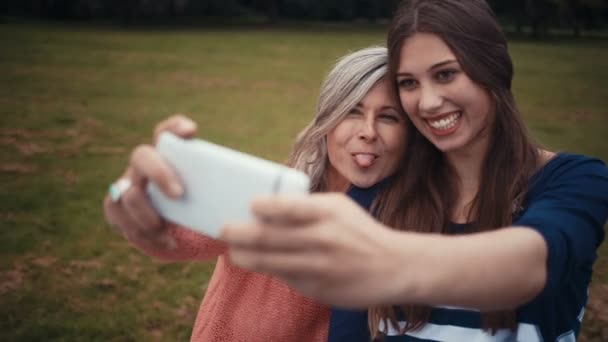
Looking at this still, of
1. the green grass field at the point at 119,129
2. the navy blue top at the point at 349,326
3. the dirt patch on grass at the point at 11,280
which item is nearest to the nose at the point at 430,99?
the navy blue top at the point at 349,326

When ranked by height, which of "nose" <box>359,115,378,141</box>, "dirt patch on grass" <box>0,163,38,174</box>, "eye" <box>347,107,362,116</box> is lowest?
"dirt patch on grass" <box>0,163,38,174</box>

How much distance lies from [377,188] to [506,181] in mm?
576

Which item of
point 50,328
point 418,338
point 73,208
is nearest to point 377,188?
point 418,338

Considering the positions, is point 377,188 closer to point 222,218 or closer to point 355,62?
point 355,62

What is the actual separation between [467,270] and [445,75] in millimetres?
1242

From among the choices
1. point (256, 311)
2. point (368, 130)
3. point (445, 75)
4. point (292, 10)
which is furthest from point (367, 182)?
point (292, 10)

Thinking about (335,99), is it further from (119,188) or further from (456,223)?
(119,188)

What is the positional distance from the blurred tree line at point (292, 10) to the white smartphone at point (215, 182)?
31.9 metres

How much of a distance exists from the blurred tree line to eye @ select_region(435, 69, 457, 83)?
101 feet

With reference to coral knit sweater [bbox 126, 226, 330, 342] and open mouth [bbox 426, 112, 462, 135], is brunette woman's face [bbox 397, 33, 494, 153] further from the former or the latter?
coral knit sweater [bbox 126, 226, 330, 342]

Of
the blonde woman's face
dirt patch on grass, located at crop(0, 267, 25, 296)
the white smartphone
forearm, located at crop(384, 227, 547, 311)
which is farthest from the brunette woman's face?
dirt patch on grass, located at crop(0, 267, 25, 296)

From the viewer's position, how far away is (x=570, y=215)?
1.29 metres

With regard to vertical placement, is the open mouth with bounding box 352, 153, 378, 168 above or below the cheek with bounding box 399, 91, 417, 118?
below

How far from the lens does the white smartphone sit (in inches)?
32.7
